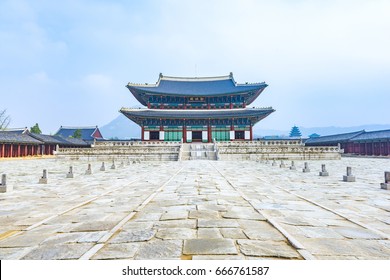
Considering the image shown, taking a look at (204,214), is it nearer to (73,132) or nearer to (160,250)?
(160,250)

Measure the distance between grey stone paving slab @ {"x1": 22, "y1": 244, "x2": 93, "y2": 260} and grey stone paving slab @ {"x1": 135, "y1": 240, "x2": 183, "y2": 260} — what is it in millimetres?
735

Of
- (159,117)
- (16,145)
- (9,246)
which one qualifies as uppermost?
(159,117)

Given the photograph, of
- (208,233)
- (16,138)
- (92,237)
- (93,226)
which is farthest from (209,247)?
(16,138)

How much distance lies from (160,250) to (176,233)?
1.98 ft

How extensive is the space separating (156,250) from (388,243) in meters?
3.12

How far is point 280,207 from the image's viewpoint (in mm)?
5117

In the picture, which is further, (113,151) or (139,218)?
(113,151)

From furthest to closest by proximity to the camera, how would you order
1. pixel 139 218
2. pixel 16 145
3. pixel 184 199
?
1. pixel 16 145
2. pixel 184 199
3. pixel 139 218

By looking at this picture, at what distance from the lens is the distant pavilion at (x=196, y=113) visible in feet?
110

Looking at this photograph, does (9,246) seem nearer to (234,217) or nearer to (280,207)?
(234,217)

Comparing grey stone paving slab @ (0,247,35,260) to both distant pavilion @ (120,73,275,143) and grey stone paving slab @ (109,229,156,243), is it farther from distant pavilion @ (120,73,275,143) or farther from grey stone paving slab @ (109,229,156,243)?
distant pavilion @ (120,73,275,143)

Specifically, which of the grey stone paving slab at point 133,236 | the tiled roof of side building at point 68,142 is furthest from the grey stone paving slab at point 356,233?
the tiled roof of side building at point 68,142

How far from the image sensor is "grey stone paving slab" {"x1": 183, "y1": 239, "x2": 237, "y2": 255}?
2789 mm
